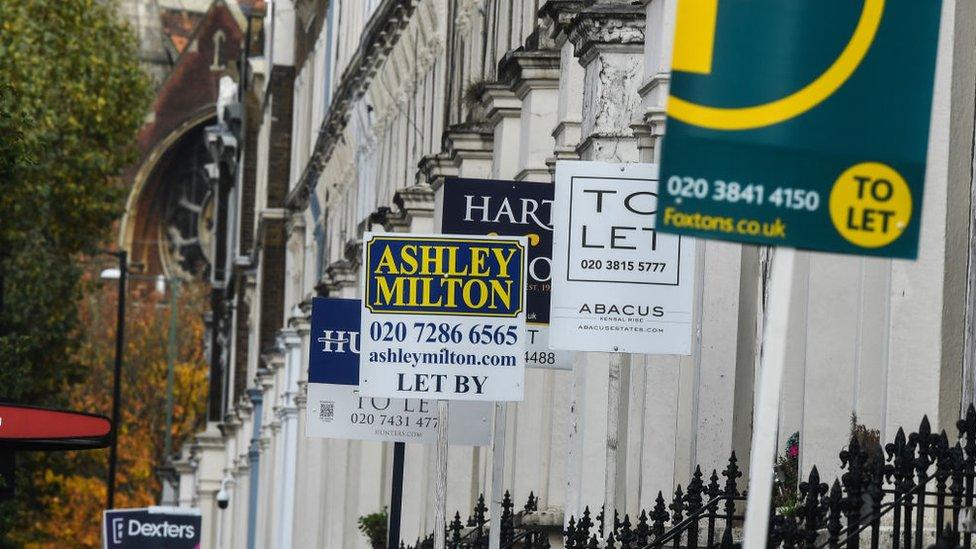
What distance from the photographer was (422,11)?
1206 inches

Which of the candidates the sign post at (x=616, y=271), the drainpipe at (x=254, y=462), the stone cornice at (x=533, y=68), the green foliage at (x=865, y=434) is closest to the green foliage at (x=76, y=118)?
the drainpipe at (x=254, y=462)

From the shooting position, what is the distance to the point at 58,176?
152ft

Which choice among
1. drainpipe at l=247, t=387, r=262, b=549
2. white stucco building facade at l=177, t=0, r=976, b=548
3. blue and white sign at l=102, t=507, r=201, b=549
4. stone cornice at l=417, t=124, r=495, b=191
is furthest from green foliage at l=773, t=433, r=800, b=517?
drainpipe at l=247, t=387, r=262, b=549

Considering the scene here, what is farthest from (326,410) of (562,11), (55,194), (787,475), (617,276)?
(55,194)

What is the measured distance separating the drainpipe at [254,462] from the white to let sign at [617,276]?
37.1m

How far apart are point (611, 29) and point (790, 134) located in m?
9.07

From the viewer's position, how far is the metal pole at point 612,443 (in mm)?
14289

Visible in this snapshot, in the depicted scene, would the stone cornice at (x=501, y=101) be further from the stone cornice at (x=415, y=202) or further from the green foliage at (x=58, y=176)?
the green foliage at (x=58, y=176)

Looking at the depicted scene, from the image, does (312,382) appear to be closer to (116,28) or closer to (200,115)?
(116,28)

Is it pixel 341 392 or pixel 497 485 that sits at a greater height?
pixel 341 392

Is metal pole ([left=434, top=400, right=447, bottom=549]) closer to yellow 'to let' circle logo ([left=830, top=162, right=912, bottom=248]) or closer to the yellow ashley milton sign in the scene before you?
the yellow ashley milton sign

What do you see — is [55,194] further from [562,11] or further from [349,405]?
[562,11]

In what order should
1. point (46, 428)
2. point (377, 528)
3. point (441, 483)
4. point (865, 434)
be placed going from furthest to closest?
point (377, 528) < point (441, 483) < point (46, 428) < point (865, 434)

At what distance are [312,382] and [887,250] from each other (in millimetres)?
12485
